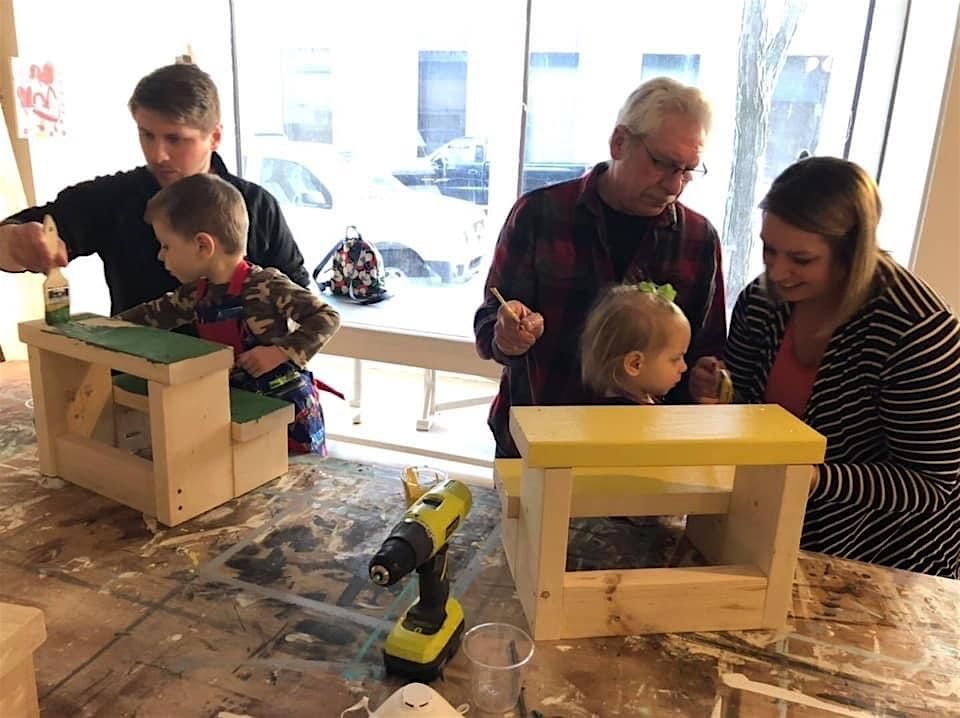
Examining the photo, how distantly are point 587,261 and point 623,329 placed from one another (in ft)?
0.80

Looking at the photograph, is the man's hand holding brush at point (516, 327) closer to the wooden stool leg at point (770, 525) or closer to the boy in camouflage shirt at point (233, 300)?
the boy in camouflage shirt at point (233, 300)

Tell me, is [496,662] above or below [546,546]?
below

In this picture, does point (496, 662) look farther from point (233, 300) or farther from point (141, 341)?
point (233, 300)

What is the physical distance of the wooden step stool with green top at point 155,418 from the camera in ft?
3.77

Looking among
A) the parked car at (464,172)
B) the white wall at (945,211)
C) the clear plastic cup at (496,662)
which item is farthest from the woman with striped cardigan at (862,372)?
the parked car at (464,172)

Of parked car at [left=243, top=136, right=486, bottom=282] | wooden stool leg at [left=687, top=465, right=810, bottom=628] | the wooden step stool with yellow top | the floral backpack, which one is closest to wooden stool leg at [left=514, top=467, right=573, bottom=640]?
the wooden step stool with yellow top

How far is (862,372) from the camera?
1.24 metres

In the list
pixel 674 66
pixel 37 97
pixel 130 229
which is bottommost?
pixel 130 229

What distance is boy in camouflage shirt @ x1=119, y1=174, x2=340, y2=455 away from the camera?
140 centimetres

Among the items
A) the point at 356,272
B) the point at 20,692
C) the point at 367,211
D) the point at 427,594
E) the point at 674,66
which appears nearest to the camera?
the point at 20,692

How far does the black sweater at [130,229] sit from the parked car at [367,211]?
6.15 ft

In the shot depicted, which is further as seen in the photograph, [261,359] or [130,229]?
[130,229]

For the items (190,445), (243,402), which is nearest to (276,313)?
(243,402)

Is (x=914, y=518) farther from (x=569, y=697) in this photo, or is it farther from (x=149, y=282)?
(x=149, y=282)
